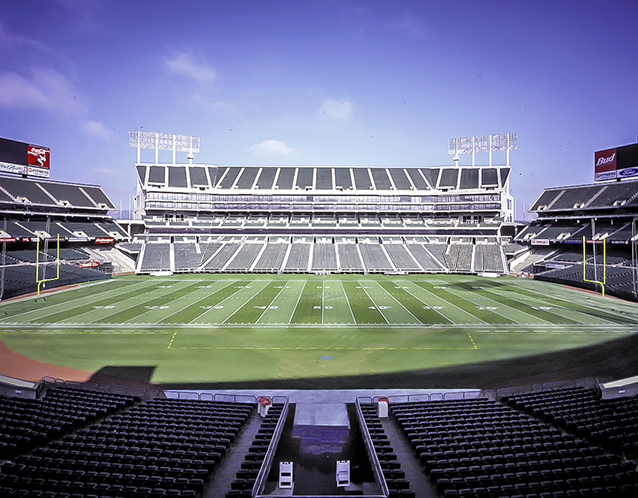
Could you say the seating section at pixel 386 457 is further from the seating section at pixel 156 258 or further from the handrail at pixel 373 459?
the seating section at pixel 156 258

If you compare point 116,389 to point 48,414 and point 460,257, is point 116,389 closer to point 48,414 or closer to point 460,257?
point 48,414

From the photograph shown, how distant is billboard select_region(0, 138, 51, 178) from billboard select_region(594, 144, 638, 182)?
89435 mm

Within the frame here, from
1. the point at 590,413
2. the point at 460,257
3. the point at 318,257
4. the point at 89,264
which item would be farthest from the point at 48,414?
the point at 460,257

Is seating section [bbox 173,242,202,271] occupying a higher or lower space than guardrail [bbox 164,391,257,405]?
higher

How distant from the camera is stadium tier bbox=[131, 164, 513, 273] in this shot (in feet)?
215

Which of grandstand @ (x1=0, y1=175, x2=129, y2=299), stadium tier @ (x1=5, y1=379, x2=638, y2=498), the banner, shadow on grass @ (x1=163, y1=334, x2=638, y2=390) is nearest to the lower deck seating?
the banner

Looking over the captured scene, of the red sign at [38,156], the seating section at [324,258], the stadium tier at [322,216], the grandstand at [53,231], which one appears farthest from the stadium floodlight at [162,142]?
the seating section at [324,258]

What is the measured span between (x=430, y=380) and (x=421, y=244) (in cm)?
5643

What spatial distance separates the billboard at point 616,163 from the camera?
177 ft

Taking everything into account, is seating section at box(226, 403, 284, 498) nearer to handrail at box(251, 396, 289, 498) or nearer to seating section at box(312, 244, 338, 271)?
handrail at box(251, 396, 289, 498)

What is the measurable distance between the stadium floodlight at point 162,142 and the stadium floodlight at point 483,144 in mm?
60604

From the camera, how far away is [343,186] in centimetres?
8044

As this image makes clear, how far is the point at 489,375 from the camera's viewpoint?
18.0 meters

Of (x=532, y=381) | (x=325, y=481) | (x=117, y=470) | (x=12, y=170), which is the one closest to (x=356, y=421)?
(x=325, y=481)
